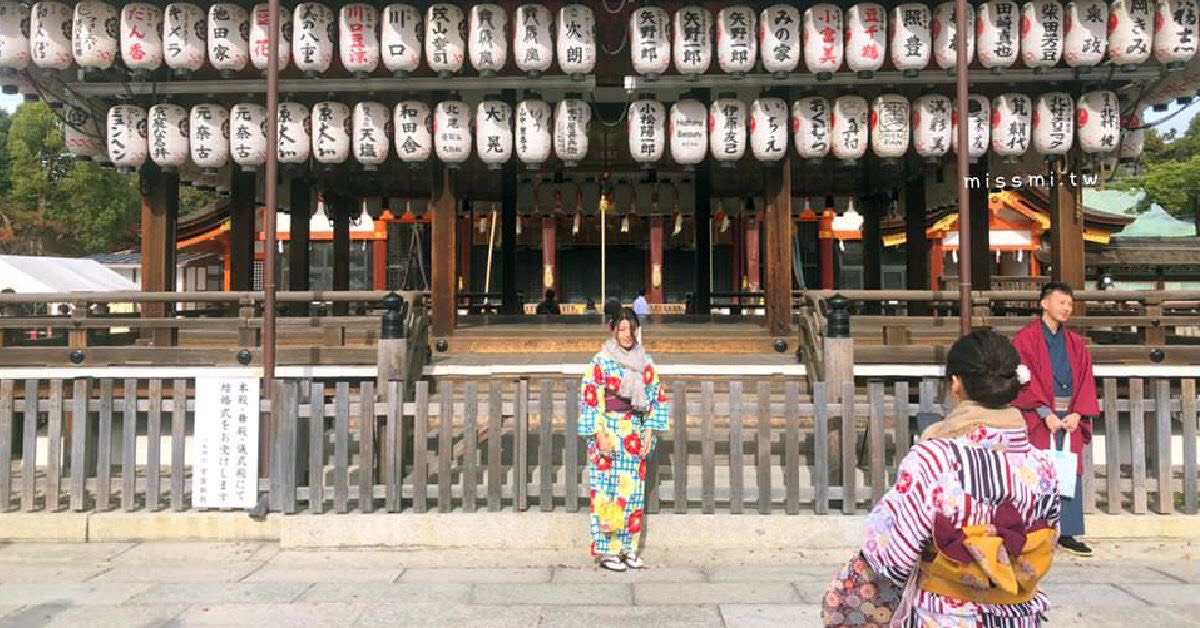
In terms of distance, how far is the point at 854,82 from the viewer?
31.8 feet

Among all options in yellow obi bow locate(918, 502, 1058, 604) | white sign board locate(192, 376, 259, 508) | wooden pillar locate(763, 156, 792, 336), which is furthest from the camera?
wooden pillar locate(763, 156, 792, 336)

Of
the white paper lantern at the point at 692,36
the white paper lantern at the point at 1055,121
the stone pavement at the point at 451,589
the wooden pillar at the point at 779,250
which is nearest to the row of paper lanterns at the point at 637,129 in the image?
the white paper lantern at the point at 1055,121

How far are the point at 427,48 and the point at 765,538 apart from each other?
280 inches

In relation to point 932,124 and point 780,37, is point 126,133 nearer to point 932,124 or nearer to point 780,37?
point 780,37

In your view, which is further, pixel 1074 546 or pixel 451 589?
pixel 1074 546

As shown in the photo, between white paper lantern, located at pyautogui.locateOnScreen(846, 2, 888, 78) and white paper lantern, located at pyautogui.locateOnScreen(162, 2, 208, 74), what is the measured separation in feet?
27.2

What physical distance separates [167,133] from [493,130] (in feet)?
14.6

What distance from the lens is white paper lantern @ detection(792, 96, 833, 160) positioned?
31.3 ft

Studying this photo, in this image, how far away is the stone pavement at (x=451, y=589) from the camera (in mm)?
4359

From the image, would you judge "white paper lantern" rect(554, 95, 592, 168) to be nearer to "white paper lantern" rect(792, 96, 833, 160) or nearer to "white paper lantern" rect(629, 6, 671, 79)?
"white paper lantern" rect(629, 6, 671, 79)

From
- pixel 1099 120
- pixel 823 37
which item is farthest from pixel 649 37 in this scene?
pixel 1099 120

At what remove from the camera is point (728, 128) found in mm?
9664

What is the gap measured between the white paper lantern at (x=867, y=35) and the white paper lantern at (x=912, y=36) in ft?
0.50

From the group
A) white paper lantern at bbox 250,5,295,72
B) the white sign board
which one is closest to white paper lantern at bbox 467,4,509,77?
white paper lantern at bbox 250,5,295,72
